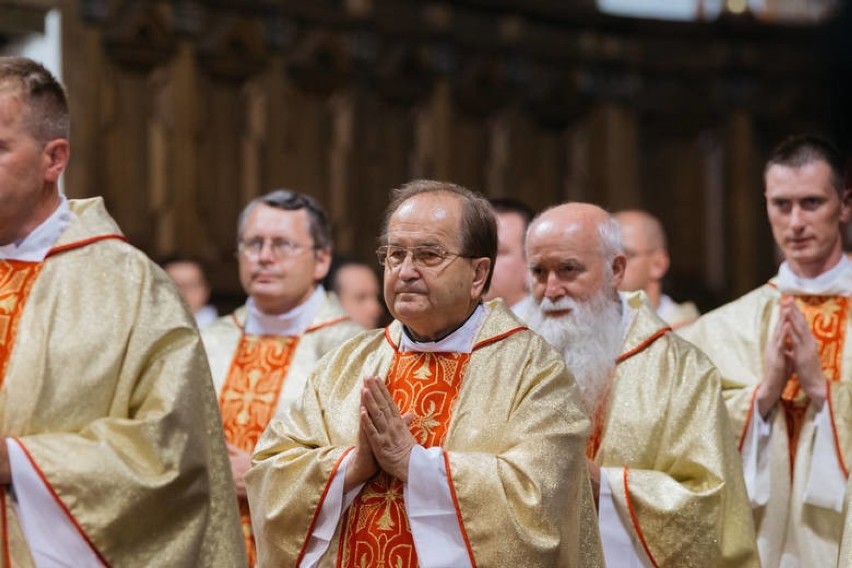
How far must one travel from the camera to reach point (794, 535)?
18.8 feet

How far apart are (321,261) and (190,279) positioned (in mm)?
1975

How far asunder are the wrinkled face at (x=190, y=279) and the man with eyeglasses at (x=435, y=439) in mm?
3796

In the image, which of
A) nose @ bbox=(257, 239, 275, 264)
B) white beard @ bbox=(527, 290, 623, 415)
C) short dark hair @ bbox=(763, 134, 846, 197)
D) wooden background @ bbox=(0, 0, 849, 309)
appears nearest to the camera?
white beard @ bbox=(527, 290, 623, 415)

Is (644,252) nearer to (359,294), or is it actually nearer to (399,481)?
(359,294)

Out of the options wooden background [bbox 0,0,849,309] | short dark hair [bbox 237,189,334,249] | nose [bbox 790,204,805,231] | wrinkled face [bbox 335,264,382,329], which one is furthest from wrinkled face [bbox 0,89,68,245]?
wooden background [bbox 0,0,849,309]

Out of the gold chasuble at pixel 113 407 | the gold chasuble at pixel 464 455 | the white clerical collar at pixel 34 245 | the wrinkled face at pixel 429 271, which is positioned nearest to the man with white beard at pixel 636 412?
the gold chasuble at pixel 464 455

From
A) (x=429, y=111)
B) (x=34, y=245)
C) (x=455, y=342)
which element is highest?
(x=429, y=111)

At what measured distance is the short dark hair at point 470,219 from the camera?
420 cm

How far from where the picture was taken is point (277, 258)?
6195mm

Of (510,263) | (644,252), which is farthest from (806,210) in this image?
(644,252)

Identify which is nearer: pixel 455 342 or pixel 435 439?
pixel 435 439

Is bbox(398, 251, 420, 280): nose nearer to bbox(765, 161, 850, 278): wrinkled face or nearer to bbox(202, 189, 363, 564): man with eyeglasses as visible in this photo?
bbox(202, 189, 363, 564): man with eyeglasses

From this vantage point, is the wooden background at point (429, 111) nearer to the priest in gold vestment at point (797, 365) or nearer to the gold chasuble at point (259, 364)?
the gold chasuble at point (259, 364)

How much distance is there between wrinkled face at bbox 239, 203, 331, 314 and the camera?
6172 mm
